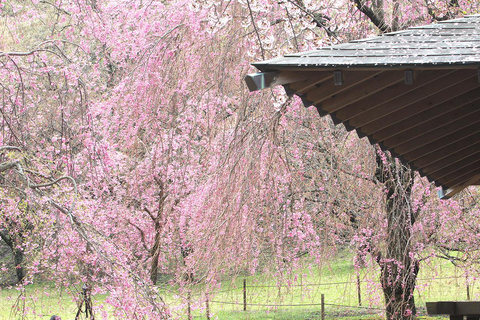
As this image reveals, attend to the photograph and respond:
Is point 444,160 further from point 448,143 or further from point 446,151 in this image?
point 448,143

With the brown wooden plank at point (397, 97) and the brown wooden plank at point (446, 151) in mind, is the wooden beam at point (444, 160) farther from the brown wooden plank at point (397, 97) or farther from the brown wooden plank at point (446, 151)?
the brown wooden plank at point (397, 97)

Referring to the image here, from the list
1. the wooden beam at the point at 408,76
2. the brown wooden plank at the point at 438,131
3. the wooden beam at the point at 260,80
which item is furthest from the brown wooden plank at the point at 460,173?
the wooden beam at the point at 260,80

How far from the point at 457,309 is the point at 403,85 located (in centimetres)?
185

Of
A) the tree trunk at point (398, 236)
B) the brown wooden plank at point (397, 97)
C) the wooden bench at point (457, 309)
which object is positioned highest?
the brown wooden plank at point (397, 97)

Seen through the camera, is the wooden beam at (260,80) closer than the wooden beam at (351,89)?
Yes

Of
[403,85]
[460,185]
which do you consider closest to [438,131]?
[403,85]

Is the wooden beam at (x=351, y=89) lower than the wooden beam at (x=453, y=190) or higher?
higher

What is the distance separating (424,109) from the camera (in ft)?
9.61

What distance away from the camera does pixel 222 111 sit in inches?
245

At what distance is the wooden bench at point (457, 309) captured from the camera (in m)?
3.61

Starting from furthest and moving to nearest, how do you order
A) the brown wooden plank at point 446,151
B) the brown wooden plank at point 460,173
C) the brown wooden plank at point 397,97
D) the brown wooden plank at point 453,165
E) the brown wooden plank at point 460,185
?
the brown wooden plank at point 460,185 → the brown wooden plank at point 460,173 → the brown wooden plank at point 453,165 → the brown wooden plank at point 446,151 → the brown wooden plank at point 397,97

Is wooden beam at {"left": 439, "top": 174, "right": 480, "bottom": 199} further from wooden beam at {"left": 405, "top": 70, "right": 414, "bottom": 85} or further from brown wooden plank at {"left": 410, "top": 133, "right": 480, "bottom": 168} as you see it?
wooden beam at {"left": 405, "top": 70, "right": 414, "bottom": 85}

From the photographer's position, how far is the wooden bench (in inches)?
142

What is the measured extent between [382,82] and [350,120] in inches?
19.0
